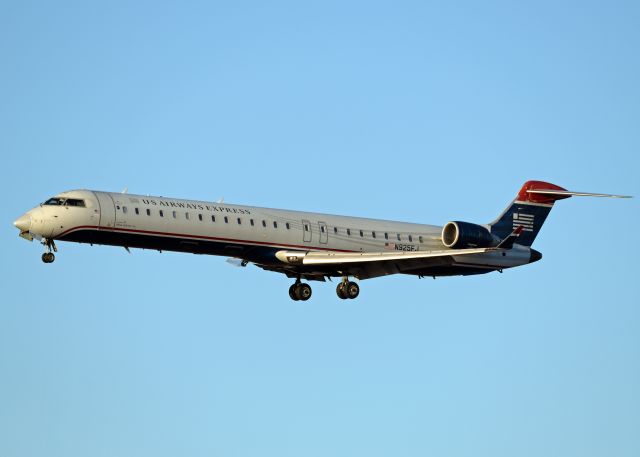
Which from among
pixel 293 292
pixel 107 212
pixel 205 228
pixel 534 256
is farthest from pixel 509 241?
pixel 107 212

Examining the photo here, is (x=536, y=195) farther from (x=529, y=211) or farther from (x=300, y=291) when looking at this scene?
(x=300, y=291)

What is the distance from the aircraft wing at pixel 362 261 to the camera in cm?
4838

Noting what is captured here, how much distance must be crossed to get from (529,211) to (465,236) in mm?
4297

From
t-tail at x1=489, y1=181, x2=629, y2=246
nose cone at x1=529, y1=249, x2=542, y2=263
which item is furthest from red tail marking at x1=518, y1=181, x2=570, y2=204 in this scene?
nose cone at x1=529, y1=249, x2=542, y2=263

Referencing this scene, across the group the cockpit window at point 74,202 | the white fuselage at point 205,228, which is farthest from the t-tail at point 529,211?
the cockpit window at point 74,202

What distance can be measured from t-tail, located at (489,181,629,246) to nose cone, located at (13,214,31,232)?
17711mm

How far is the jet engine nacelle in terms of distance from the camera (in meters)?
50.9

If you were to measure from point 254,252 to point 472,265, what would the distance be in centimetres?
885

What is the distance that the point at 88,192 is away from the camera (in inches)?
1809

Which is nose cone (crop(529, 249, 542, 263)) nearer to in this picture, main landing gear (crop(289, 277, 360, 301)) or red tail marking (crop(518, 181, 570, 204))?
red tail marking (crop(518, 181, 570, 204))

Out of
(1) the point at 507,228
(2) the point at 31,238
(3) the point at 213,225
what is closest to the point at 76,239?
(2) the point at 31,238

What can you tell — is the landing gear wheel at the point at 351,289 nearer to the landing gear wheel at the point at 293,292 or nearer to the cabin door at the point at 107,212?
the landing gear wheel at the point at 293,292

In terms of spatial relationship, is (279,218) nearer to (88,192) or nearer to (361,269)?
(361,269)

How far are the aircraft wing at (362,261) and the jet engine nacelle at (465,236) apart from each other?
92cm
